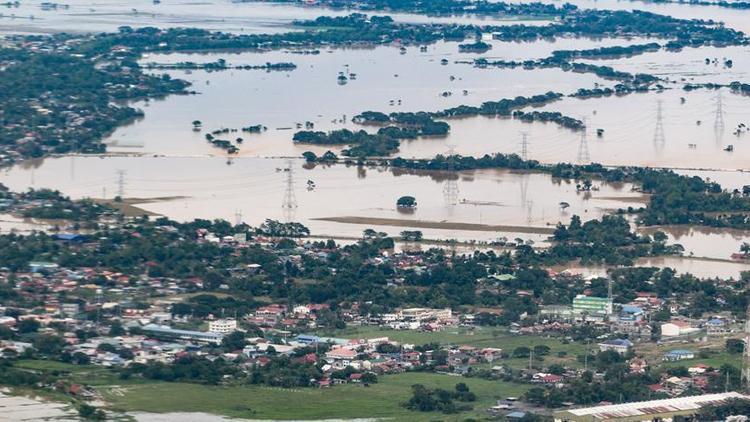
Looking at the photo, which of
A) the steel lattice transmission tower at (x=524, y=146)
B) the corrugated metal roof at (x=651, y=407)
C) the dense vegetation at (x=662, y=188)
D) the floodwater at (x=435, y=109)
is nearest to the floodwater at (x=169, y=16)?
the floodwater at (x=435, y=109)

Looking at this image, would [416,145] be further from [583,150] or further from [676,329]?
[676,329]

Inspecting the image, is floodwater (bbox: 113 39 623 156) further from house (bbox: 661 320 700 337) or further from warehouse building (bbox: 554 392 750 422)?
warehouse building (bbox: 554 392 750 422)

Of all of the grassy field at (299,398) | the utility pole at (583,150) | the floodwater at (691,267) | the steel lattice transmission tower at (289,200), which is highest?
the utility pole at (583,150)

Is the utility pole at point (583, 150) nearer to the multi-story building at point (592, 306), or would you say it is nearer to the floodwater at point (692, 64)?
the floodwater at point (692, 64)

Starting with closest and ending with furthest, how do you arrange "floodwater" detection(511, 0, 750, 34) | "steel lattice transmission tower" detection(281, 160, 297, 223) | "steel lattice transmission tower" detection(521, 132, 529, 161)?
"steel lattice transmission tower" detection(281, 160, 297, 223), "steel lattice transmission tower" detection(521, 132, 529, 161), "floodwater" detection(511, 0, 750, 34)

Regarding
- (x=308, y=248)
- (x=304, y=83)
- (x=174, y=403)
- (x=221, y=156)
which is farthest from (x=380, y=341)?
(x=304, y=83)

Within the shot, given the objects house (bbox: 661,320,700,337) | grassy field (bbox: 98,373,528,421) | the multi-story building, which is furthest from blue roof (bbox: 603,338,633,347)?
grassy field (bbox: 98,373,528,421)

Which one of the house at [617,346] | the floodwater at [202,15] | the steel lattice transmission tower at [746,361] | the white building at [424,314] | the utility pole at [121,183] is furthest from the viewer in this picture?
the floodwater at [202,15]
